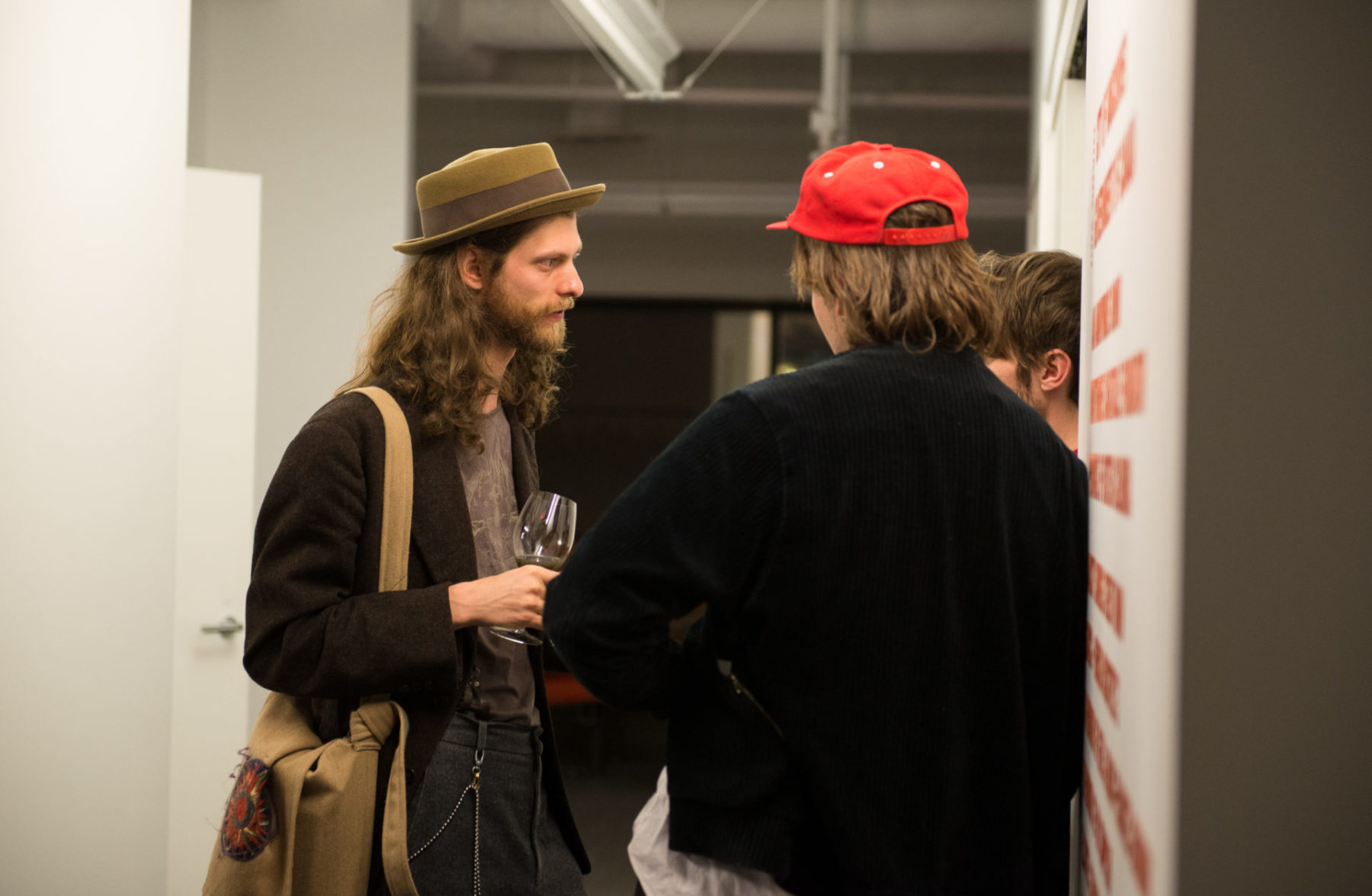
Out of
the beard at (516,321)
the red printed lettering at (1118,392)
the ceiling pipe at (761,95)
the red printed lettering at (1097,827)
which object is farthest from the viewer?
the ceiling pipe at (761,95)

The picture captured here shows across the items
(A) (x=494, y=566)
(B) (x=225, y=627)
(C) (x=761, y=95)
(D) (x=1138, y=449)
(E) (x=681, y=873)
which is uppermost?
(C) (x=761, y=95)

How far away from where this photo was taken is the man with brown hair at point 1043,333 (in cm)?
176

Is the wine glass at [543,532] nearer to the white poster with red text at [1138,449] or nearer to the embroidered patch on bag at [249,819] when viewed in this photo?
the embroidered patch on bag at [249,819]

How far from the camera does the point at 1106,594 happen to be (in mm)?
1074

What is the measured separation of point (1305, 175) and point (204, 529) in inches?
128

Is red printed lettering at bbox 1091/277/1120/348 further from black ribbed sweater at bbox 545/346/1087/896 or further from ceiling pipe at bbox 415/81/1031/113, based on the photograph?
ceiling pipe at bbox 415/81/1031/113

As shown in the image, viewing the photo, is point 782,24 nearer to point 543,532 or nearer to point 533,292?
point 533,292

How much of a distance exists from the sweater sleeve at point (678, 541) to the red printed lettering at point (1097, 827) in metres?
0.42

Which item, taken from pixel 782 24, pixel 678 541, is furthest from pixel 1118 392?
pixel 782 24

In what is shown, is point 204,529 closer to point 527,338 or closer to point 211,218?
point 211,218

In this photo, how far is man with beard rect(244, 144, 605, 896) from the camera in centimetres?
154

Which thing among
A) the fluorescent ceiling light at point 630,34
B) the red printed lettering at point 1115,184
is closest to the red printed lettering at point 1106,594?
the red printed lettering at point 1115,184

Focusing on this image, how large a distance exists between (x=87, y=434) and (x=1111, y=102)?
2.39 metres

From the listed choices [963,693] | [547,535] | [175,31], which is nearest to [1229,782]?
[963,693]
